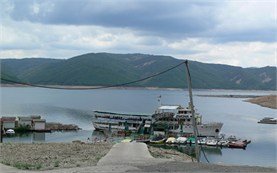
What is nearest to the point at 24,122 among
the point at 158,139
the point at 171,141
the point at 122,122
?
the point at 122,122

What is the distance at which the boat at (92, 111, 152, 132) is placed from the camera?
197ft

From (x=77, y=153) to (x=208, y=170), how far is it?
990 centimetres

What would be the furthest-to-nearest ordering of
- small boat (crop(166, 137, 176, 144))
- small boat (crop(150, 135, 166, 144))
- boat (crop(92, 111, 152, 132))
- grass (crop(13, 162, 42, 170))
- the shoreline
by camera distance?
boat (crop(92, 111, 152, 132)), small boat (crop(166, 137, 176, 144)), small boat (crop(150, 135, 166, 144)), grass (crop(13, 162, 42, 170)), the shoreline

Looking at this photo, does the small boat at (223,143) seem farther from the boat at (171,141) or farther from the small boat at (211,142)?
the boat at (171,141)

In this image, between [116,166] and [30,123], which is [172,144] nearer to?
[30,123]

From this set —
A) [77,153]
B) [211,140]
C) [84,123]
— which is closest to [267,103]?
[84,123]

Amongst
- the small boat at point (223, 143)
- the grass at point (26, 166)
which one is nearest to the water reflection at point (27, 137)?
the small boat at point (223, 143)

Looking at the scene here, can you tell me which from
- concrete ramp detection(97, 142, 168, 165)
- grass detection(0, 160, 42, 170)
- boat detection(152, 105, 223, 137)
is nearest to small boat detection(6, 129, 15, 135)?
boat detection(152, 105, 223, 137)

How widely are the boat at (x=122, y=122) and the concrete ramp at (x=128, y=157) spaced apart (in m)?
30.7

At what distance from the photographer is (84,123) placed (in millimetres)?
74250

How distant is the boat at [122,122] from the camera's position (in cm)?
5991

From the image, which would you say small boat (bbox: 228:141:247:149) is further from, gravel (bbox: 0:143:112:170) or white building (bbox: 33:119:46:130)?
white building (bbox: 33:119:46:130)

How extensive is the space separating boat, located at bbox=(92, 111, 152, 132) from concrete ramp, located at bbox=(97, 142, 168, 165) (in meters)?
30.7

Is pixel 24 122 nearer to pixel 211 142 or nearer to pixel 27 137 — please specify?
pixel 27 137
